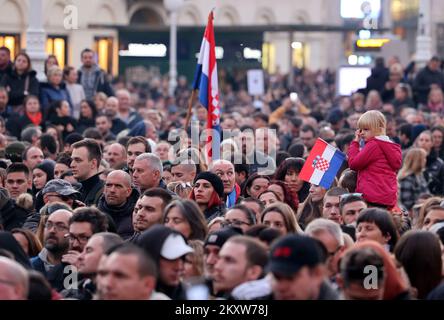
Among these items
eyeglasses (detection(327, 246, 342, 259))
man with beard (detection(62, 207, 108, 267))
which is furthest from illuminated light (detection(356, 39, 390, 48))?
eyeglasses (detection(327, 246, 342, 259))

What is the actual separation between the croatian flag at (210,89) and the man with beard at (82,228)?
4823mm

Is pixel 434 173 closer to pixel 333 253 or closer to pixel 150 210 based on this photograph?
pixel 150 210

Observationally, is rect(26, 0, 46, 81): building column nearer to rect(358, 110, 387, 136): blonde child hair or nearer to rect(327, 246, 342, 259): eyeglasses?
rect(358, 110, 387, 136): blonde child hair

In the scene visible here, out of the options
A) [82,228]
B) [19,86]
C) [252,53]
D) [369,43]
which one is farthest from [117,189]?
[252,53]

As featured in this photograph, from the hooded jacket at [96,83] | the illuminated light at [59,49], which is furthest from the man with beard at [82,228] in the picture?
the illuminated light at [59,49]

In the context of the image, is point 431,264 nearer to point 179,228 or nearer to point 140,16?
point 179,228

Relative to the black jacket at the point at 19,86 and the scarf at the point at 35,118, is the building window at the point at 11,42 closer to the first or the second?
the black jacket at the point at 19,86

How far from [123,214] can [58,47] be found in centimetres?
2892

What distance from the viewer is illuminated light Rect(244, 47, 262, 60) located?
4378 cm

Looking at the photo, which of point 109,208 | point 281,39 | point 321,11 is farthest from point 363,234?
point 321,11

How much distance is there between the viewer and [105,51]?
4375 centimetres

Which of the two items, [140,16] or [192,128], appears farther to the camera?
[140,16]
